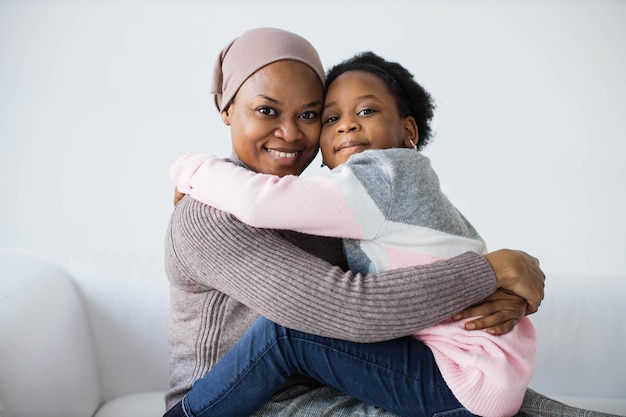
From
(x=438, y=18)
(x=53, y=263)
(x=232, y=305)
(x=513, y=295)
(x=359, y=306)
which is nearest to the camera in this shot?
(x=359, y=306)

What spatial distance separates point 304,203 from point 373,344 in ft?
1.12

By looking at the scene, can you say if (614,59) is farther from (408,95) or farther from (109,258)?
(109,258)

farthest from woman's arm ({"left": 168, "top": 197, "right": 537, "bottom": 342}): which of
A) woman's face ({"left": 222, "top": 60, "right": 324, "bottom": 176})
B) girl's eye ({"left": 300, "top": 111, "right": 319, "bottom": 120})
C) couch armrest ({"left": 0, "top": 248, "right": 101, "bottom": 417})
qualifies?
couch armrest ({"left": 0, "top": 248, "right": 101, "bottom": 417})

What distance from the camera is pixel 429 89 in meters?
3.07

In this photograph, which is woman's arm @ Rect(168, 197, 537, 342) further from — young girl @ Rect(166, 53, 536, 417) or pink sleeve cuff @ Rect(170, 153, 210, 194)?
pink sleeve cuff @ Rect(170, 153, 210, 194)

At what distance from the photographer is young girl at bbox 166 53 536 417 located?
1.29 m

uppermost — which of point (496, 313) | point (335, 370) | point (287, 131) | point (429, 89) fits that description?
point (429, 89)

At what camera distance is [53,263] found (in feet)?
7.20

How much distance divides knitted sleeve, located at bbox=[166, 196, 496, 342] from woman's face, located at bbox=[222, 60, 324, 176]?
1.07 feet

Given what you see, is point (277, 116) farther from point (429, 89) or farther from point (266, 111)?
point (429, 89)

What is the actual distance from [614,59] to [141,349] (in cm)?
258

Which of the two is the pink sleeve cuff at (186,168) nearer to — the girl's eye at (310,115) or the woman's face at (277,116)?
the woman's face at (277,116)

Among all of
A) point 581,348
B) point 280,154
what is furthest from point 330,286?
point 581,348

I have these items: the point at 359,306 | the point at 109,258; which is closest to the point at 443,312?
the point at 359,306
